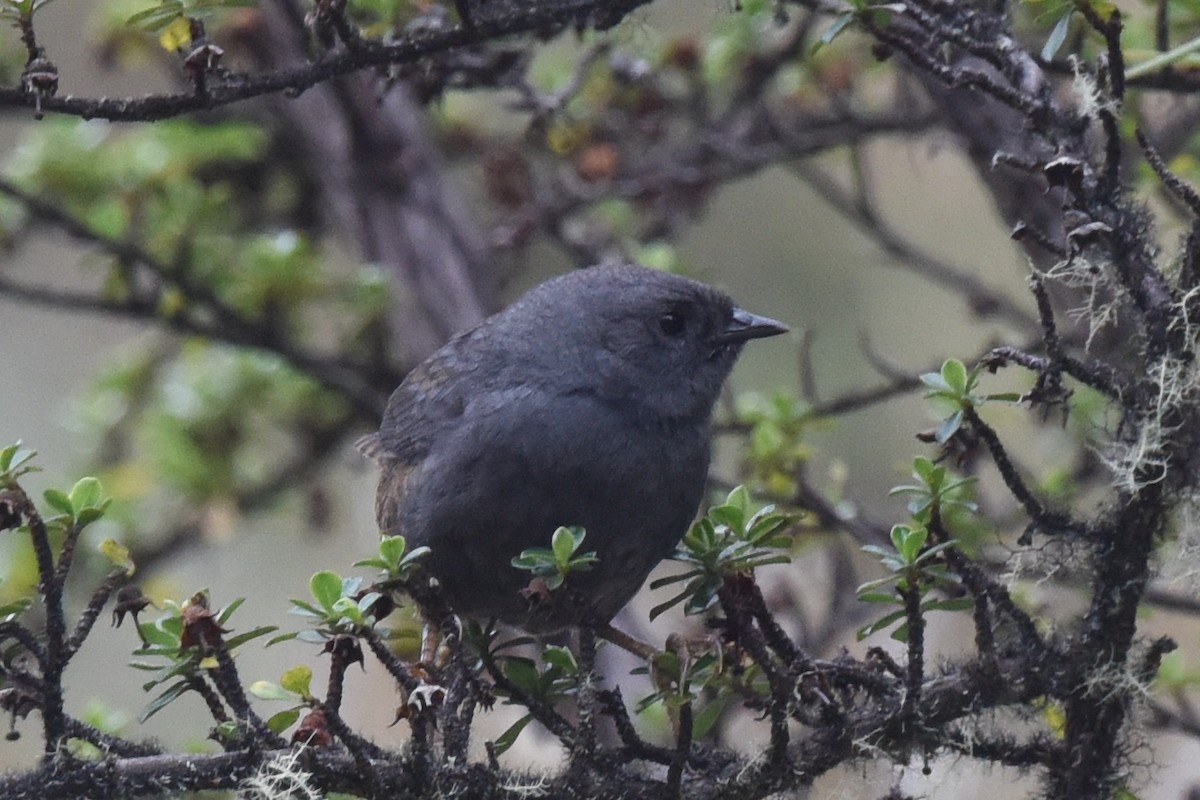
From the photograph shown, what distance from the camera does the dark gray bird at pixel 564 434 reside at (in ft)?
10.3

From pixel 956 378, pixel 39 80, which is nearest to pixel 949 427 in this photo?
pixel 956 378

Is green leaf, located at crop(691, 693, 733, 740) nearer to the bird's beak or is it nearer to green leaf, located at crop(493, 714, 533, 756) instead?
green leaf, located at crop(493, 714, 533, 756)

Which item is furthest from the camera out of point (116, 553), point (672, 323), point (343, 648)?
point (672, 323)

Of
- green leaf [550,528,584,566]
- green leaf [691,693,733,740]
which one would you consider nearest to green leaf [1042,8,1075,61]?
green leaf [550,528,584,566]

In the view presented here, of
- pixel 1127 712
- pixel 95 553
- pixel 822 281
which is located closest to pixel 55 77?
pixel 1127 712

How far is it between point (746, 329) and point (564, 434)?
701 millimetres

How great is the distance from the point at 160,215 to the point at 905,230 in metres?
4.64

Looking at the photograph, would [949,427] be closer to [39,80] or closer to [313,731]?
[313,731]

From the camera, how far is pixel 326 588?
227cm

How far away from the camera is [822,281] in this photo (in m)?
8.10

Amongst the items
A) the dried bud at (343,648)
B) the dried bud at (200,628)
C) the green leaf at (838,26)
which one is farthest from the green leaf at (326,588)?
the green leaf at (838,26)

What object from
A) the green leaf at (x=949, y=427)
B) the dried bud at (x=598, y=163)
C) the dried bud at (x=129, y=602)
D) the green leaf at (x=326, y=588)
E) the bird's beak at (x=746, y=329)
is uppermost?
the dried bud at (x=598, y=163)

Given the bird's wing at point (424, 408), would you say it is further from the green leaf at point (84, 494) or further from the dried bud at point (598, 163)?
the dried bud at point (598, 163)

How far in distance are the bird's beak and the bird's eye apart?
10cm
